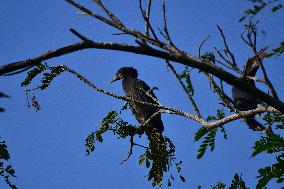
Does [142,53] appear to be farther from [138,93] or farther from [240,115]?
[138,93]

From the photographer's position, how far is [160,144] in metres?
4.93

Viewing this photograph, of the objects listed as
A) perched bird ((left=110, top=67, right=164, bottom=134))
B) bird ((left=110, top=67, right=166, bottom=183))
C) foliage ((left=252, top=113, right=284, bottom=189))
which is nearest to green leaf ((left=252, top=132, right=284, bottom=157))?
foliage ((left=252, top=113, right=284, bottom=189))

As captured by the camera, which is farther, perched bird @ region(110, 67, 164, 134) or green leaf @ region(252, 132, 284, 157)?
perched bird @ region(110, 67, 164, 134)

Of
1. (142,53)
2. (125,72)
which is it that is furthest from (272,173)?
(125,72)

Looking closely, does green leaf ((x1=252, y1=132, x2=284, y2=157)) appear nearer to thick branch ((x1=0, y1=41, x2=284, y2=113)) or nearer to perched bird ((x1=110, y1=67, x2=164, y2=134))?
thick branch ((x1=0, y1=41, x2=284, y2=113))

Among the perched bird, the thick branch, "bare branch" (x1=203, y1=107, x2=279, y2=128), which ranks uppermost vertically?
the perched bird

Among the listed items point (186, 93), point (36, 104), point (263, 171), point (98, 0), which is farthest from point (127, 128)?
point (98, 0)

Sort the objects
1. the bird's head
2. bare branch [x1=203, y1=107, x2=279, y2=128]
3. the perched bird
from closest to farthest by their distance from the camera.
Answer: bare branch [x1=203, y1=107, x2=279, y2=128] < the perched bird < the bird's head

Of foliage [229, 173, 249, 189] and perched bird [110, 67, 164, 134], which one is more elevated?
perched bird [110, 67, 164, 134]

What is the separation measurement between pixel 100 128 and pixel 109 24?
259cm

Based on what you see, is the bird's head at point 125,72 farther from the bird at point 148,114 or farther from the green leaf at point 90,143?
the green leaf at point 90,143

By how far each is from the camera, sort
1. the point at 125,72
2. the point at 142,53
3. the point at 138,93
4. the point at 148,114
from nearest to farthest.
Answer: the point at 142,53 → the point at 148,114 → the point at 138,93 → the point at 125,72

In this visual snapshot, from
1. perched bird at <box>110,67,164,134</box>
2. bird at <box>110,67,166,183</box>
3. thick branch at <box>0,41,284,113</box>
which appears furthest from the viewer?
perched bird at <box>110,67,164,134</box>


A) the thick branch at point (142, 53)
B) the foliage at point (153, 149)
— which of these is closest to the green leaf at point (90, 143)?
the foliage at point (153, 149)
